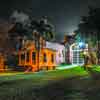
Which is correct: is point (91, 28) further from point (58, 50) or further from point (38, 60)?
point (38, 60)

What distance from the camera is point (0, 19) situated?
5.58 meters

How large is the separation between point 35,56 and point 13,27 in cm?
74

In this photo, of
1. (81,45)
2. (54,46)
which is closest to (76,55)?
(81,45)

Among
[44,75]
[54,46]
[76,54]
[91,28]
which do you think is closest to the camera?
[44,75]

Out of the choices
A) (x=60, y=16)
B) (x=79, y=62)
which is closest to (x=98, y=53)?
(x=79, y=62)

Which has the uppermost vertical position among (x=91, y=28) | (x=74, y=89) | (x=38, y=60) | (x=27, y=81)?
(x=91, y=28)

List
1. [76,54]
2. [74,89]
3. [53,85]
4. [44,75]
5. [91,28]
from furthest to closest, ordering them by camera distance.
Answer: [91,28] → [76,54] → [44,75] → [53,85] → [74,89]

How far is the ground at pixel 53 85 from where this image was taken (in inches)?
179

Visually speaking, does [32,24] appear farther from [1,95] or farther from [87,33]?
[1,95]

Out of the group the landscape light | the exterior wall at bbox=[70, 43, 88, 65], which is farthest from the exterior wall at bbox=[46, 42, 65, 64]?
the landscape light

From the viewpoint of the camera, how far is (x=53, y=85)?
17.4 ft

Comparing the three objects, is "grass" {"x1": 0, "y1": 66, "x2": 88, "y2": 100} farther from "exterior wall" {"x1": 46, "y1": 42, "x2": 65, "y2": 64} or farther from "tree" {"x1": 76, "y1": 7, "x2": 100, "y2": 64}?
"tree" {"x1": 76, "y1": 7, "x2": 100, "y2": 64}

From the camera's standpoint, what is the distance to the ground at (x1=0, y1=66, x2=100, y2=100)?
4559 mm

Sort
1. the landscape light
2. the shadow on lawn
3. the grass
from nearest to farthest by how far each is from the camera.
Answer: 1. the shadow on lawn
2. the grass
3. the landscape light
